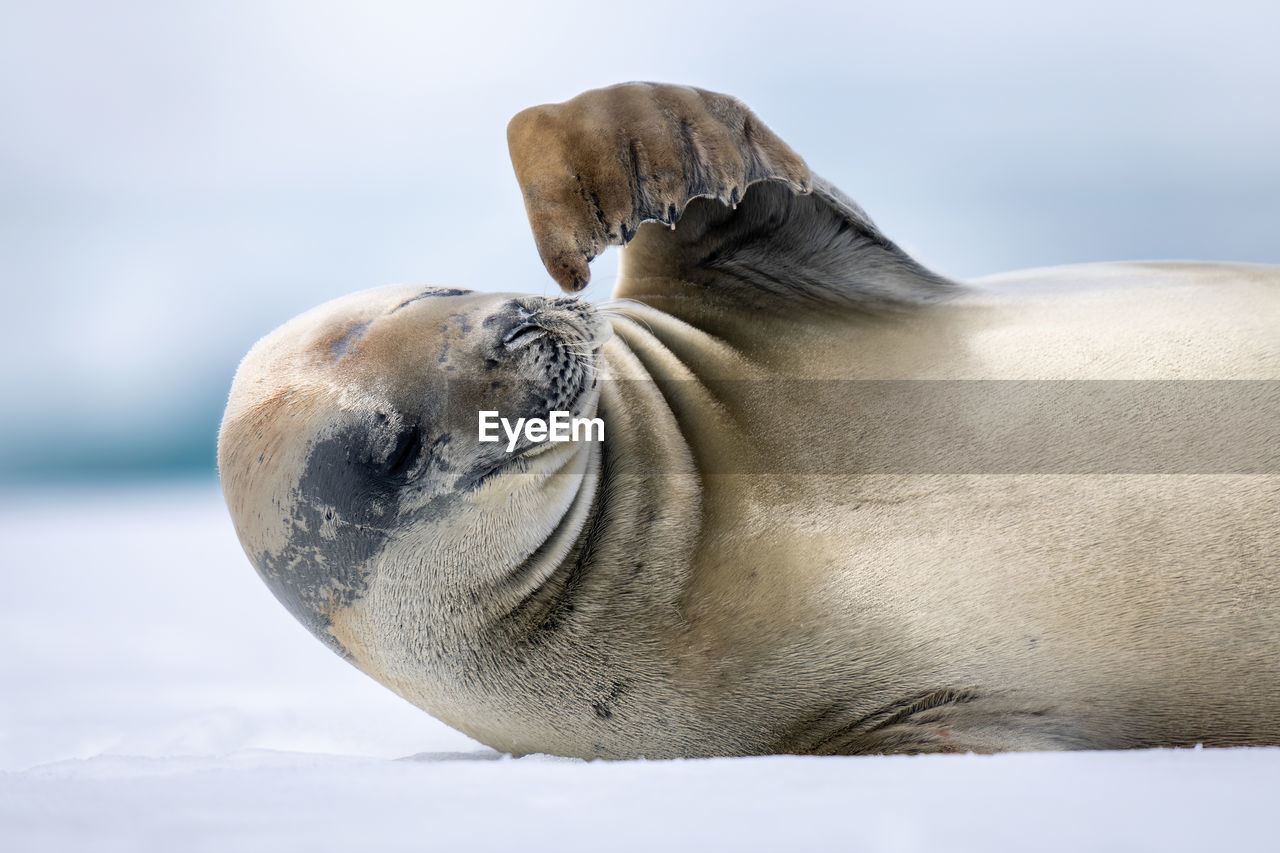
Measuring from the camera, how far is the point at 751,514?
5.43ft

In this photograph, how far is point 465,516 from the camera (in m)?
1.53

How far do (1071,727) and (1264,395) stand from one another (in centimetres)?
56

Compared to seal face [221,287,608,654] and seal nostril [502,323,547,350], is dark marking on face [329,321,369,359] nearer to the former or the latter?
seal face [221,287,608,654]

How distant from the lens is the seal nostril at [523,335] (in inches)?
59.7

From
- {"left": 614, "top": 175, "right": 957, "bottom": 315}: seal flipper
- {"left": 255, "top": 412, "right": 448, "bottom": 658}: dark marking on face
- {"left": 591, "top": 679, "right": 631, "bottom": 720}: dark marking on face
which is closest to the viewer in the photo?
{"left": 255, "top": 412, "right": 448, "bottom": 658}: dark marking on face

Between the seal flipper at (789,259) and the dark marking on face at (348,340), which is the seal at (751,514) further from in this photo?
the seal flipper at (789,259)

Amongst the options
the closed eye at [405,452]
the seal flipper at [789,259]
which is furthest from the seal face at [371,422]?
the seal flipper at [789,259]

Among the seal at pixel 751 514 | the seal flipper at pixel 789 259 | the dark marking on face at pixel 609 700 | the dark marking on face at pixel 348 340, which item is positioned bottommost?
the dark marking on face at pixel 609 700

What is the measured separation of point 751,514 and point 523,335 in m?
0.44

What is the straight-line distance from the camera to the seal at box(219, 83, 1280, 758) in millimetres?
1458

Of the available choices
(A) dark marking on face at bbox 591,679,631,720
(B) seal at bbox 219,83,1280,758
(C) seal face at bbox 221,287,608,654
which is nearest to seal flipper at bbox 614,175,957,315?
(B) seal at bbox 219,83,1280,758

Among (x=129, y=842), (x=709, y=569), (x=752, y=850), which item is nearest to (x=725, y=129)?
(x=709, y=569)

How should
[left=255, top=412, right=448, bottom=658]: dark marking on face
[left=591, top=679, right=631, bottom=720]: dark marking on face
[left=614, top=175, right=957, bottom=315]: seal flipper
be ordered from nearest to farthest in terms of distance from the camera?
[left=255, top=412, right=448, bottom=658]: dark marking on face → [left=591, top=679, right=631, bottom=720]: dark marking on face → [left=614, top=175, right=957, bottom=315]: seal flipper

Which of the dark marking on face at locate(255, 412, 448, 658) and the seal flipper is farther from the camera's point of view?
the seal flipper
